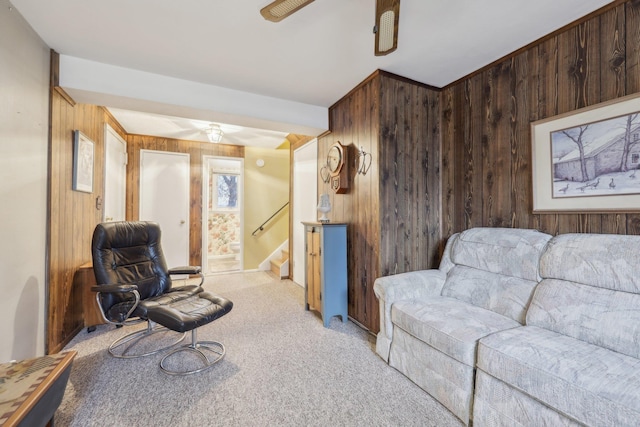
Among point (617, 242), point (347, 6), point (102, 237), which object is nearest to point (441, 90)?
point (347, 6)

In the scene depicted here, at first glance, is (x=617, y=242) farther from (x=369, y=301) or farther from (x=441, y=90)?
(x=441, y=90)

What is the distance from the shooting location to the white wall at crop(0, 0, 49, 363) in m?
1.56

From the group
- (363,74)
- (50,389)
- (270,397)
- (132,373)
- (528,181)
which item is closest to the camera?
(50,389)

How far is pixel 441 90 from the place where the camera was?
274cm

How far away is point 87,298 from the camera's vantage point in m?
2.52

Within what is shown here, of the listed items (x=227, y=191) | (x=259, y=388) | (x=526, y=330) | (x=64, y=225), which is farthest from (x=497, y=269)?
(x=227, y=191)

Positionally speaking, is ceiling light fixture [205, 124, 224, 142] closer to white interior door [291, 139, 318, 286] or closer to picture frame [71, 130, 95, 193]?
white interior door [291, 139, 318, 286]

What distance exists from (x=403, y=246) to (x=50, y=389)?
2.43 metres

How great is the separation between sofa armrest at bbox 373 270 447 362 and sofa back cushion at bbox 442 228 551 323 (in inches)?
5.4

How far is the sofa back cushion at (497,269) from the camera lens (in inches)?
68.1

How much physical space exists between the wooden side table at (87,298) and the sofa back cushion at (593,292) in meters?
3.50

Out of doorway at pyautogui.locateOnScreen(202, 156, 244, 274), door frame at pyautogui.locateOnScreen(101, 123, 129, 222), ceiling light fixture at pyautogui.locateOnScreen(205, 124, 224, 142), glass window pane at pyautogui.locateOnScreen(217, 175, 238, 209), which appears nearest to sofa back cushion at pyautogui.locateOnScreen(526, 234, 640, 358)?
ceiling light fixture at pyautogui.locateOnScreen(205, 124, 224, 142)

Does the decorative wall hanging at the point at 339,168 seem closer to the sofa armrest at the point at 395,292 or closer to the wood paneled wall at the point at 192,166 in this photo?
the sofa armrest at the point at 395,292

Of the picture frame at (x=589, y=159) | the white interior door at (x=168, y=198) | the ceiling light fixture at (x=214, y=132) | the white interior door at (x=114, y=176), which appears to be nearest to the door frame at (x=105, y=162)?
the white interior door at (x=114, y=176)
